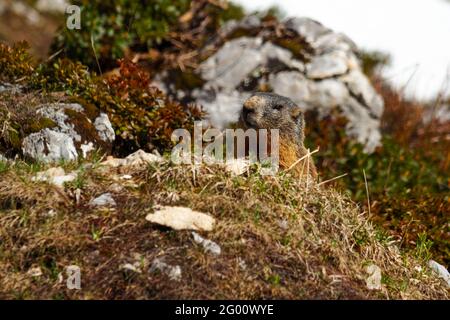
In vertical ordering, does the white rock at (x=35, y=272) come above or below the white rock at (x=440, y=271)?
above

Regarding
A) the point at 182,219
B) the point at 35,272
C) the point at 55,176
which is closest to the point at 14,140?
the point at 55,176

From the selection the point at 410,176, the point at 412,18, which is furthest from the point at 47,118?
the point at 412,18

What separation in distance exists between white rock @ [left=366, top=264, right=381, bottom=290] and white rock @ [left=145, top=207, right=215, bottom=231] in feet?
3.64

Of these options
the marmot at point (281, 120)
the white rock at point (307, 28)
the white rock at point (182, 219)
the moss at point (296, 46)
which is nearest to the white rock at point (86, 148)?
the marmot at point (281, 120)

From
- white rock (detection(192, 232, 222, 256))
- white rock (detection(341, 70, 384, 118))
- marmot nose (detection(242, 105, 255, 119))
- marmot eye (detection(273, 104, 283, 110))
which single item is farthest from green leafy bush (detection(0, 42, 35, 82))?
white rock (detection(341, 70, 384, 118))

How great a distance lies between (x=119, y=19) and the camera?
31.5 feet

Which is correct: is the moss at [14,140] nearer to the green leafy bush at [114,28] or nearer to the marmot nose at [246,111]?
the marmot nose at [246,111]

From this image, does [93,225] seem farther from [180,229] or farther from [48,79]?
[48,79]

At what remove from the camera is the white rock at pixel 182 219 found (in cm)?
475

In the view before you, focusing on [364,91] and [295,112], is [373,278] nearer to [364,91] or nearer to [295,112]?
[295,112]

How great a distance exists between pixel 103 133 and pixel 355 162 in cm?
342

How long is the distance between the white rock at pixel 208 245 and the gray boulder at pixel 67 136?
165cm

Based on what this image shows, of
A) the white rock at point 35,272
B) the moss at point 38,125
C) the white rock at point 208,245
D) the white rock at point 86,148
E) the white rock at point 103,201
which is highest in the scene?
the moss at point 38,125
